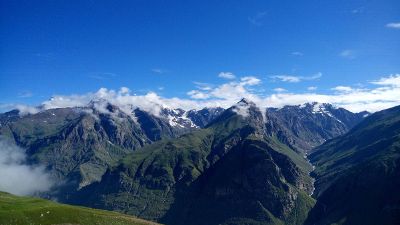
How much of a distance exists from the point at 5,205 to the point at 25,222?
77.2 feet

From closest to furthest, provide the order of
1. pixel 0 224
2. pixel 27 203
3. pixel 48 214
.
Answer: pixel 0 224 < pixel 48 214 < pixel 27 203

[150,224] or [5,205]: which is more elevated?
[5,205]

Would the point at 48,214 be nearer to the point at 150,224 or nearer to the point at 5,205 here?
the point at 5,205

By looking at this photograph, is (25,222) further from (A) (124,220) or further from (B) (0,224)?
(A) (124,220)

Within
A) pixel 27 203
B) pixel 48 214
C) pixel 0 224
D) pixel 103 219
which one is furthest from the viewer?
pixel 27 203

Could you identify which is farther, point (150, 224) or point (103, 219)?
point (150, 224)

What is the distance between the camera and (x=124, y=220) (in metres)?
168

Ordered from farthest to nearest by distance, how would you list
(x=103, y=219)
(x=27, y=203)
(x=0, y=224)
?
(x=27, y=203) < (x=103, y=219) < (x=0, y=224)

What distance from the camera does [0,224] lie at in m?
136

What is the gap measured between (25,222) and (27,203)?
1377 inches

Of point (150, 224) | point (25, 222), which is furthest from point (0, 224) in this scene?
point (150, 224)

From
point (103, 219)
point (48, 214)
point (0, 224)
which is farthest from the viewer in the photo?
point (103, 219)

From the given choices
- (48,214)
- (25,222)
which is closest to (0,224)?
(25,222)

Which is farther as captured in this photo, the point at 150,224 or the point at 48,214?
the point at 150,224
